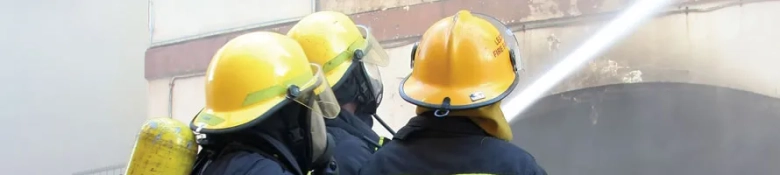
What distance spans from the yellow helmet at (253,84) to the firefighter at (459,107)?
0.26 metres

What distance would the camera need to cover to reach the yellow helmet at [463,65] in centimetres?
180

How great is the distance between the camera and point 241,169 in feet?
5.14

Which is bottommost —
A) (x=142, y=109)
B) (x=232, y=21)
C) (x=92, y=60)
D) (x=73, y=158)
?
(x=73, y=158)

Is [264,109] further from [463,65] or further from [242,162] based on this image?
[463,65]

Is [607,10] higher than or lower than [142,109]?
higher

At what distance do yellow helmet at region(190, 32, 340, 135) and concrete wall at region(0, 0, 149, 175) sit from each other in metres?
4.44

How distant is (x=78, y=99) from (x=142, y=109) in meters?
0.51

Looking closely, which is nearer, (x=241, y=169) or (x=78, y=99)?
(x=241, y=169)

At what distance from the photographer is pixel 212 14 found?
A: 4.99m

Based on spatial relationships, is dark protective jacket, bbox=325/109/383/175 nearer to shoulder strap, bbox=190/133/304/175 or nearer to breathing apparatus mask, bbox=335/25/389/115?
breathing apparatus mask, bbox=335/25/389/115

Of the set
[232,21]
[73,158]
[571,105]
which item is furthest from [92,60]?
[571,105]

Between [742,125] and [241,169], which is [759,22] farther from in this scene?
[241,169]

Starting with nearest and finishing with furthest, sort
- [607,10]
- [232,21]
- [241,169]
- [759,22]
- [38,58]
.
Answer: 1. [241,169]
2. [759,22]
3. [607,10]
4. [232,21]
5. [38,58]

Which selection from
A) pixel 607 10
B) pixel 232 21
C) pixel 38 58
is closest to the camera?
pixel 607 10
